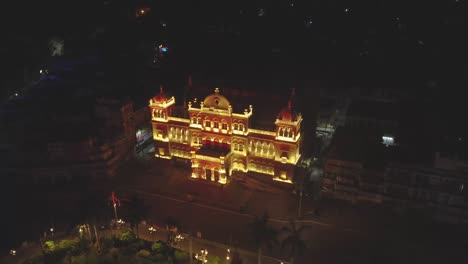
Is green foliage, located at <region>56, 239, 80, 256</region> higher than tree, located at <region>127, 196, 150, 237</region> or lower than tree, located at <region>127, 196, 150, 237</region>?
lower

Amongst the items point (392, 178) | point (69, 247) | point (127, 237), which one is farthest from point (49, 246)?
point (392, 178)

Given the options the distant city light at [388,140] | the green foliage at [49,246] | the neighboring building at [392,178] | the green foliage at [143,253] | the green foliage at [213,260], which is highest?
the distant city light at [388,140]

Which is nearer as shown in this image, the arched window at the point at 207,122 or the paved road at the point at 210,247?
the paved road at the point at 210,247

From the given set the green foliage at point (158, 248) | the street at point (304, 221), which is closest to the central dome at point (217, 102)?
the street at point (304, 221)

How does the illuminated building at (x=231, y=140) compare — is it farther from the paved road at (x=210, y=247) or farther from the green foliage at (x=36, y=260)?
the green foliage at (x=36, y=260)

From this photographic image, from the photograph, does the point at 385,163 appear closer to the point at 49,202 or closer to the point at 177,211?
the point at 177,211

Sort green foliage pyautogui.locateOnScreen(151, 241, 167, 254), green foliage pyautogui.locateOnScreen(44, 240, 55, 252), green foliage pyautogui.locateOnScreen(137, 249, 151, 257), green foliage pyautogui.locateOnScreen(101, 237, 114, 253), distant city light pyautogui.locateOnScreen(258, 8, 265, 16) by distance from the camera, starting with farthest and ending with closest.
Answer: distant city light pyautogui.locateOnScreen(258, 8, 265, 16) → green foliage pyautogui.locateOnScreen(101, 237, 114, 253) → green foliage pyautogui.locateOnScreen(44, 240, 55, 252) → green foliage pyautogui.locateOnScreen(151, 241, 167, 254) → green foliage pyautogui.locateOnScreen(137, 249, 151, 257)

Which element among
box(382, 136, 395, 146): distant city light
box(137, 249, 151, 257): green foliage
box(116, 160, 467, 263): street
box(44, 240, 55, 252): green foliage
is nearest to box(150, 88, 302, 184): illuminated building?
box(116, 160, 467, 263): street

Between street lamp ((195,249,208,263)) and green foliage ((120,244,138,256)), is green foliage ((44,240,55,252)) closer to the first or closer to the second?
green foliage ((120,244,138,256))

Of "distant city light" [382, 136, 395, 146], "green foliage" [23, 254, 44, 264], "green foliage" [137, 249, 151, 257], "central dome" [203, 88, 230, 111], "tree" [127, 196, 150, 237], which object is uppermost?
"central dome" [203, 88, 230, 111]
